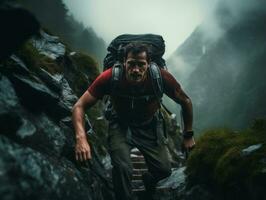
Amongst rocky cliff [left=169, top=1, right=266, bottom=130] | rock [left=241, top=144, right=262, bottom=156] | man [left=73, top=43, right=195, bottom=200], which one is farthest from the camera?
rocky cliff [left=169, top=1, right=266, bottom=130]

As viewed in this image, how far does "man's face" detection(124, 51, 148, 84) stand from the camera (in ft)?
22.0

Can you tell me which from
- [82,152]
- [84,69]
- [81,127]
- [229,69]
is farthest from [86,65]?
[229,69]

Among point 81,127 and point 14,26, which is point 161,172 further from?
point 14,26

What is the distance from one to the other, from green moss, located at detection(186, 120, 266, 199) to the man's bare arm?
2521 millimetres

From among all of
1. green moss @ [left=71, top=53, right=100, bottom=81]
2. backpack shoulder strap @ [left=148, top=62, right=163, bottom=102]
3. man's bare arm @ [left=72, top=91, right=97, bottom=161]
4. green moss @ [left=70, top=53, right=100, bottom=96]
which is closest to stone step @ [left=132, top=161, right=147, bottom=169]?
green moss @ [left=70, top=53, right=100, bottom=96]

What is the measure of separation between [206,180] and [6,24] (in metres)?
4.84

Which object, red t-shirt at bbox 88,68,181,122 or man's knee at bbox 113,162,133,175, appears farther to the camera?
red t-shirt at bbox 88,68,181,122

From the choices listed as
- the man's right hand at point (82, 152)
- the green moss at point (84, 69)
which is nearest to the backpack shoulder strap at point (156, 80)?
the man's right hand at point (82, 152)

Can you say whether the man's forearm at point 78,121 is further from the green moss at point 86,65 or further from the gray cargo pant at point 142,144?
the green moss at point 86,65

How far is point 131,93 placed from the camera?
6.83 meters

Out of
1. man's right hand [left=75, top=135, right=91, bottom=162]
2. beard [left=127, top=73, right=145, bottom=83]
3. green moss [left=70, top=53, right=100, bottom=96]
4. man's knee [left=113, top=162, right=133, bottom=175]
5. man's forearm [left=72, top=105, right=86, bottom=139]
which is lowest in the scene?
man's knee [left=113, top=162, right=133, bottom=175]

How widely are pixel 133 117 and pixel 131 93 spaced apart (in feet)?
2.14

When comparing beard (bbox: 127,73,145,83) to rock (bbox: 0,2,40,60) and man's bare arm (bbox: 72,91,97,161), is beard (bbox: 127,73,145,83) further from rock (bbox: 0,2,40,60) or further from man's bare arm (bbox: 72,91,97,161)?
rock (bbox: 0,2,40,60)

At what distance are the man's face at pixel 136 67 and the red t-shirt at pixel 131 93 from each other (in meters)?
0.14
